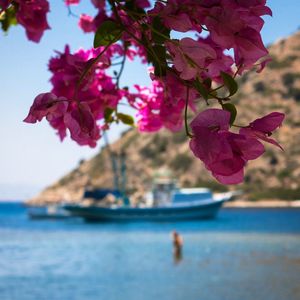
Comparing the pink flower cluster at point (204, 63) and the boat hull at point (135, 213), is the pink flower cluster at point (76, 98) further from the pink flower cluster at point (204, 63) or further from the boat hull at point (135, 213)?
the boat hull at point (135, 213)

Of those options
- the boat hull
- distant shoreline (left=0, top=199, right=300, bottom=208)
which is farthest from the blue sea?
distant shoreline (left=0, top=199, right=300, bottom=208)

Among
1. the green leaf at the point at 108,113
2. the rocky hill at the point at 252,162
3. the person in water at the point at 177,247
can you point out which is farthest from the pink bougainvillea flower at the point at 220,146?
the rocky hill at the point at 252,162

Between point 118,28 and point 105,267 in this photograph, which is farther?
point 105,267

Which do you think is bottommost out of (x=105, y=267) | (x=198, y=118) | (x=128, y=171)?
(x=105, y=267)

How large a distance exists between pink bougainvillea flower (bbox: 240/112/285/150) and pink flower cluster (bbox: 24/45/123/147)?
0.71ft

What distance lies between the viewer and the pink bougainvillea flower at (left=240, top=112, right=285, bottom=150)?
3.08 ft

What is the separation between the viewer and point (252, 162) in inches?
4262

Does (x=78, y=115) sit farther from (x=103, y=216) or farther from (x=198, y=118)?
(x=103, y=216)

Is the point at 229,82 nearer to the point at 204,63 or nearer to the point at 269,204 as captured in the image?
the point at 204,63

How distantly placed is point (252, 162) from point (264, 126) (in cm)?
10852

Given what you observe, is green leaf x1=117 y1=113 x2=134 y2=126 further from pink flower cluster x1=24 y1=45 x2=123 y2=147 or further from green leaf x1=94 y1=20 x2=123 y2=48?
green leaf x1=94 y1=20 x2=123 y2=48

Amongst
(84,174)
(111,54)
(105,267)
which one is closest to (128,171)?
(84,174)

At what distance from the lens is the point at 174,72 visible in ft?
3.29

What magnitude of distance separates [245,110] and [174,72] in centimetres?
11025
